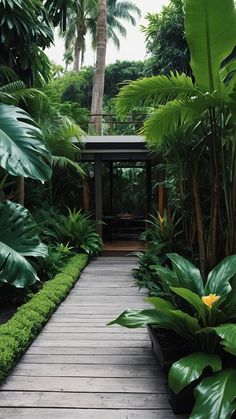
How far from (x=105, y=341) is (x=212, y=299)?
1.45 metres

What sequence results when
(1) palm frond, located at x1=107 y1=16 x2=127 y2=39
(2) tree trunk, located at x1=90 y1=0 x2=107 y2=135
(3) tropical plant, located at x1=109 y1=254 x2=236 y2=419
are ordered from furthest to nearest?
(1) palm frond, located at x1=107 y1=16 x2=127 y2=39 → (2) tree trunk, located at x1=90 y1=0 x2=107 y2=135 → (3) tropical plant, located at x1=109 y1=254 x2=236 y2=419

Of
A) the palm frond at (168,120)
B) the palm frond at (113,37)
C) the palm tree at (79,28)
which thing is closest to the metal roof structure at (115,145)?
the palm frond at (168,120)

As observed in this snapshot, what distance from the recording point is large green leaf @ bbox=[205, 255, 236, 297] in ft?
9.39

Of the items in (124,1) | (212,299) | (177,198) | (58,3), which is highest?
(124,1)

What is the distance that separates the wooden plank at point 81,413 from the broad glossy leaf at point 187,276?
35.9 inches

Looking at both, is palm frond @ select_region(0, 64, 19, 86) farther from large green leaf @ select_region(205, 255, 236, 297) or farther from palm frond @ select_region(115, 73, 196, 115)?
large green leaf @ select_region(205, 255, 236, 297)

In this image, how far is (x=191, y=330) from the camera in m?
2.78

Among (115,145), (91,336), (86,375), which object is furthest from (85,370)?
(115,145)

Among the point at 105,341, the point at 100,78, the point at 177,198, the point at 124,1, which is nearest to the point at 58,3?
the point at 177,198

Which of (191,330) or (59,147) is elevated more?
(59,147)

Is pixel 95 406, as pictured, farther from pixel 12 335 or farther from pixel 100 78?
pixel 100 78

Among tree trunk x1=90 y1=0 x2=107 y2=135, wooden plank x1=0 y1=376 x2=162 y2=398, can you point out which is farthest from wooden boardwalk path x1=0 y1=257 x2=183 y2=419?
tree trunk x1=90 y1=0 x2=107 y2=135

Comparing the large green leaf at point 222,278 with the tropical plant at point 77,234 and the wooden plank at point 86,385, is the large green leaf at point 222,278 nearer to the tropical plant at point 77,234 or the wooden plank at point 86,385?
the wooden plank at point 86,385

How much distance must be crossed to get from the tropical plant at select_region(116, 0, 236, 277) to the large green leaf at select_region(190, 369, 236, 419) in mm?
1619
